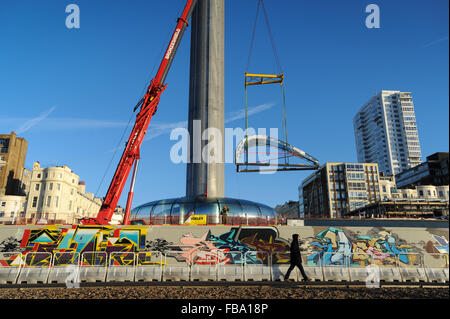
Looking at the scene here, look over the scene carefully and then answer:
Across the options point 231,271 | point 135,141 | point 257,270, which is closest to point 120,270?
point 231,271

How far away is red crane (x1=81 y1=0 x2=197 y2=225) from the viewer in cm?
3606

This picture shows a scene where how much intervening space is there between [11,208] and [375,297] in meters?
97.6

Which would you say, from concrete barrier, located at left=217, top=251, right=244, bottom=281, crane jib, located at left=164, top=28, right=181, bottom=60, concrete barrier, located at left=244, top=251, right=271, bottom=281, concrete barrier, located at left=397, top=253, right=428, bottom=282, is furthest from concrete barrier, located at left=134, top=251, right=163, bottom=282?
crane jib, located at left=164, top=28, right=181, bottom=60

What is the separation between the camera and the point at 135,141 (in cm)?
3828

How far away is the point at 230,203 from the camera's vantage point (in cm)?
5209

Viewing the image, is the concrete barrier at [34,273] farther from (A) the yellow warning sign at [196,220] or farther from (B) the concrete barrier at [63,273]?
(A) the yellow warning sign at [196,220]

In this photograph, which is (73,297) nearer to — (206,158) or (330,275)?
(330,275)

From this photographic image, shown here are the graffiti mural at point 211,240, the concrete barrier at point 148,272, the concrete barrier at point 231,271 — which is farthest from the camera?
the graffiti mural at point 211,240

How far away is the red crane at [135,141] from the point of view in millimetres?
36062

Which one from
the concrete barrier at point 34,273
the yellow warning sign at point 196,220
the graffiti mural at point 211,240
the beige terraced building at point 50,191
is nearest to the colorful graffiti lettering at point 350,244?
the graffiti mural at point 211,240

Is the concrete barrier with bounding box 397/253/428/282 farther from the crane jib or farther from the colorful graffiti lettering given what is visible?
the crane jib

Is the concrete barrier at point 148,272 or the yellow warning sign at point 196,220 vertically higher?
the yellow warning sign at point 196,220

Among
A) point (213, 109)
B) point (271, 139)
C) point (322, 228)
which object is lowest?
point (322, 228)
